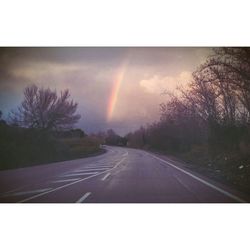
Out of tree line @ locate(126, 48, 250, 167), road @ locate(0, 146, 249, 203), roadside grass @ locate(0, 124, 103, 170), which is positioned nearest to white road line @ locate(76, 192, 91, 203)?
road @ locate(0, 146, 249, 203)

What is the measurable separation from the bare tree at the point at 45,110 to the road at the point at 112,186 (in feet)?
3.69

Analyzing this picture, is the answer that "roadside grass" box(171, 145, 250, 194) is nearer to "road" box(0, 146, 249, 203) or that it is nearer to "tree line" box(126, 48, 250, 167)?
"tree line" box(126, 48, 250, 167)

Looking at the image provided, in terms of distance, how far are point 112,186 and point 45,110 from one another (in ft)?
7.72

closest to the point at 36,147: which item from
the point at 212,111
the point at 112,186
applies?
the point at 112,186

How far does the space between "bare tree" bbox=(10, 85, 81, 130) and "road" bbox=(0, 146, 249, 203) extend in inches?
44.3

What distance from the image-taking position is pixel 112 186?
7.23 meters

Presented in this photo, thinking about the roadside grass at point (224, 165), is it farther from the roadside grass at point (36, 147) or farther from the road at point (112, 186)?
the roadside grass at point (36, 147)

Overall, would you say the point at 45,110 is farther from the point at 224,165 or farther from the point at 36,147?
the point at 224,165

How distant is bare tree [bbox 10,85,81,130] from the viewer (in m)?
7.67

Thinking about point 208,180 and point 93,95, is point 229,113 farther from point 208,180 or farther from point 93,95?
point 93,95

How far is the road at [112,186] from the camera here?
6.98 meters

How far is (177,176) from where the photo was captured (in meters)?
7.84
